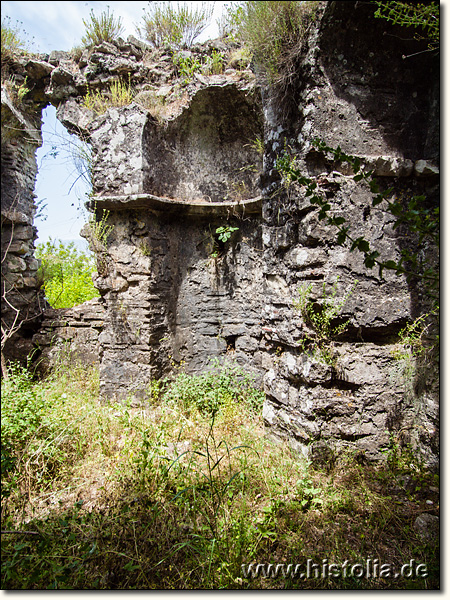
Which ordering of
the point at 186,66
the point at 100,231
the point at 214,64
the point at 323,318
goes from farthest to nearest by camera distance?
the point at 186,66 → the point at 214,64 → the point at 100,231 → the point at 323,318

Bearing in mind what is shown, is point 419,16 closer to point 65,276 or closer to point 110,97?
point 110,97

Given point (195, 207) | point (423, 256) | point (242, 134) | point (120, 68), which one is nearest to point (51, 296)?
point (195, 207)

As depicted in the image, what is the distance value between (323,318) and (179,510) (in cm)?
189

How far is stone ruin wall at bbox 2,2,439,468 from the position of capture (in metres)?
3.00

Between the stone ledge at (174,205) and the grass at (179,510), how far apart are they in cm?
245

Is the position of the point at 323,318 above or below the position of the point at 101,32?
below

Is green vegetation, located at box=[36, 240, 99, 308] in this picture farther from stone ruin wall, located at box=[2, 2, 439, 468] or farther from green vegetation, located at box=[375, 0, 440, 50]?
green vegetation, located at box=[375, 0, 440, 50]

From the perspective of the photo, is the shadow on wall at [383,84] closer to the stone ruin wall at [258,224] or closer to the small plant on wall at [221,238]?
the stone ruin wall at [258,224]

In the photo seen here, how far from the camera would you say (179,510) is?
255cm

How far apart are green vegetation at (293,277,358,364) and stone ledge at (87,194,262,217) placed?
2.13 m

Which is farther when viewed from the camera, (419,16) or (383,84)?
(383,84)

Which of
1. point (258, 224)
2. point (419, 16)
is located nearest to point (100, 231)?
point (258, 224)

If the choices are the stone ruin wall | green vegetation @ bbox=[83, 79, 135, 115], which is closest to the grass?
the stone ruin wall

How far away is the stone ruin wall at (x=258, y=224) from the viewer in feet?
9.86
